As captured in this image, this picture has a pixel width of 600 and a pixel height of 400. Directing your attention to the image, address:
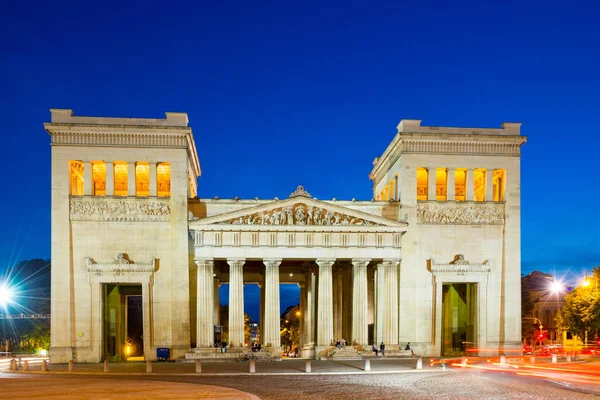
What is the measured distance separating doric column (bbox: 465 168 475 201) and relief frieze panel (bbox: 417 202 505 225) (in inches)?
36.4

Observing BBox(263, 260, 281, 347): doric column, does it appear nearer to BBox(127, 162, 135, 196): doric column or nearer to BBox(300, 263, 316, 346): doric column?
BBox(300, 263, 316, 346): doric column

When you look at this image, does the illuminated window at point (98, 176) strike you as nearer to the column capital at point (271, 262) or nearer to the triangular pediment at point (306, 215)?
the triangular pediment at point (306, 215)

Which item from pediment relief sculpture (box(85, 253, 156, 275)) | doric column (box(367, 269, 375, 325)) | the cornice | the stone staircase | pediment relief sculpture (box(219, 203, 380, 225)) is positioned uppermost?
the cornice

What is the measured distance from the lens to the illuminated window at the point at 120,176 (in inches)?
2317

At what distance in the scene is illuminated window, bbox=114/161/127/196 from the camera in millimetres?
58853

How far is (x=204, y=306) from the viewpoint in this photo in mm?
55000

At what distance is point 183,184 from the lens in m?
57.1

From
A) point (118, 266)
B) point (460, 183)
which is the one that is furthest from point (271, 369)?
point (460, 183)

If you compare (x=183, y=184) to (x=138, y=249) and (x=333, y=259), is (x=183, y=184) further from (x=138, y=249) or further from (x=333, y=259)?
(x=333, y=259)

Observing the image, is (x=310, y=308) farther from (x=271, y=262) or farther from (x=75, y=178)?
(x=75, y=178)

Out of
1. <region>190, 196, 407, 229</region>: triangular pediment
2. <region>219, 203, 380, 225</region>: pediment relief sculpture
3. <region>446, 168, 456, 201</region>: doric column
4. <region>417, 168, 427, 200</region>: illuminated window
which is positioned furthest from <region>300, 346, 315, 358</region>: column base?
<region>417, 168, 427, 200</region>: illuminated window

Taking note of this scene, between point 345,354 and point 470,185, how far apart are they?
20369mm

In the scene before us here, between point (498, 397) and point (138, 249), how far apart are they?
3725 centimetres

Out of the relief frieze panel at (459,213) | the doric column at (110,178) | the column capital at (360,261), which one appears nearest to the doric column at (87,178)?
the doric column at (110,178)
